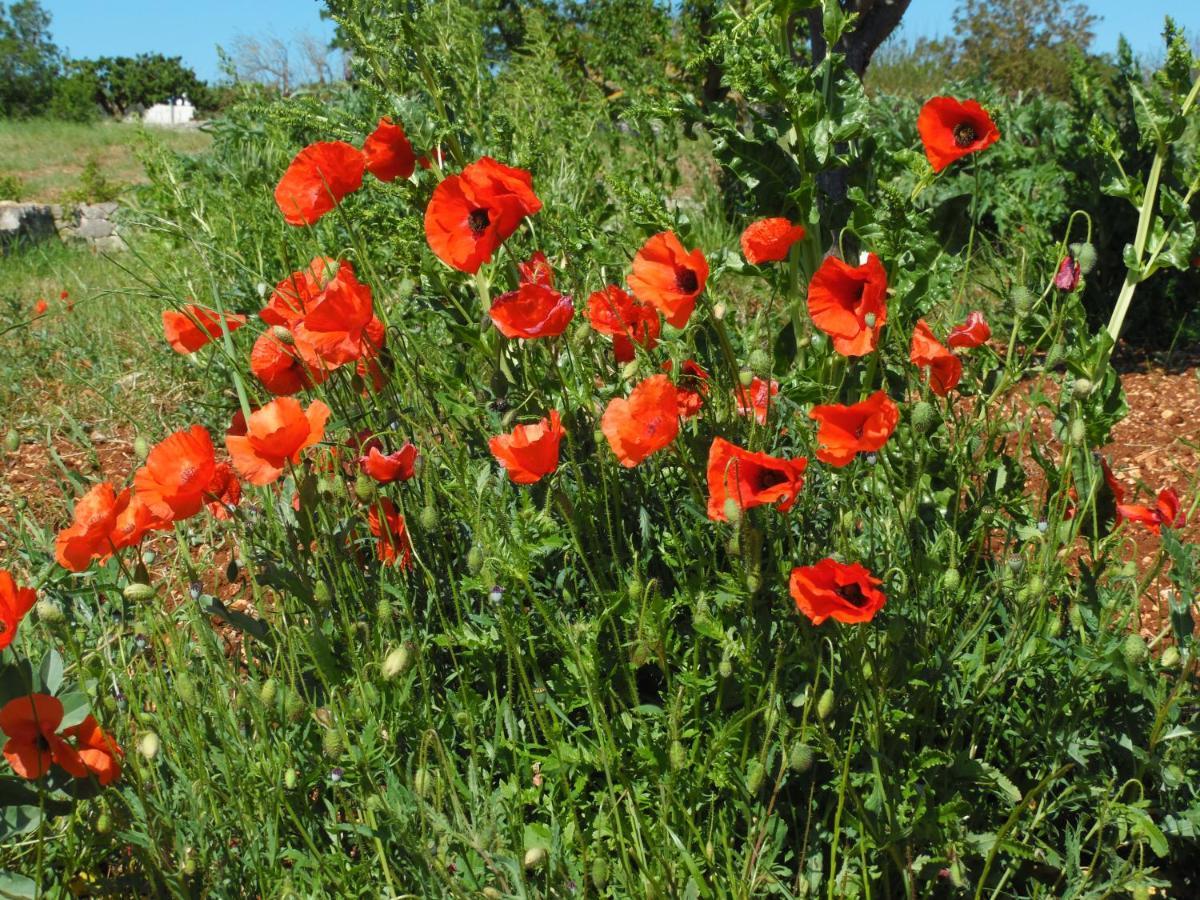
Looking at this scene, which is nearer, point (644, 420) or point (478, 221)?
point (644, 420)

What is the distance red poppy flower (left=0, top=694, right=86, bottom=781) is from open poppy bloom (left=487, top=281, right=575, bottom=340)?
756mm

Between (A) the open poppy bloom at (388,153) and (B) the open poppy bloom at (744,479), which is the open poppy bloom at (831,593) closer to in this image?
(B) the open poppy bloom at (744,479)

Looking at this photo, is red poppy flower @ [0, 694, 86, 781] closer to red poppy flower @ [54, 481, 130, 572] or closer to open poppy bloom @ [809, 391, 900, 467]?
red poppy flower @ [54, 481, 130, 572]

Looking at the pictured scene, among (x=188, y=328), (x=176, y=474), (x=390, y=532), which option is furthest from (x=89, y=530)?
(x=188, y=328)

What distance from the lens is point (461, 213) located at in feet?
5.44

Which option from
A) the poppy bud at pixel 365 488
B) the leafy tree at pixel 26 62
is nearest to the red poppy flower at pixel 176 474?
the poppy bud at pixel 365 488

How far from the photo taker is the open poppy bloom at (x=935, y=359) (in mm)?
1613

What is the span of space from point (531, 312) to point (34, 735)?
0.83 m

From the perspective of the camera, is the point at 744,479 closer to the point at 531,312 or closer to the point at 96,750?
the point at 531,312

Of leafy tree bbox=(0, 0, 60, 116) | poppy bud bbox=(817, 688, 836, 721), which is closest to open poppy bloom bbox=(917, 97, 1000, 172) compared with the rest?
poppy bud bbox=(817, 688, 836, 721)

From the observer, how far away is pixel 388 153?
1896 millimetres

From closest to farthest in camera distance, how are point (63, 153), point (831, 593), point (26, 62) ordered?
point (831, 593) → point (63, 153) → point (26, 62)

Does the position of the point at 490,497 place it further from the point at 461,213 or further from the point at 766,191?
the point at 766,191

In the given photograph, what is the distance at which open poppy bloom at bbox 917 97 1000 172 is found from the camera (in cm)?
163
